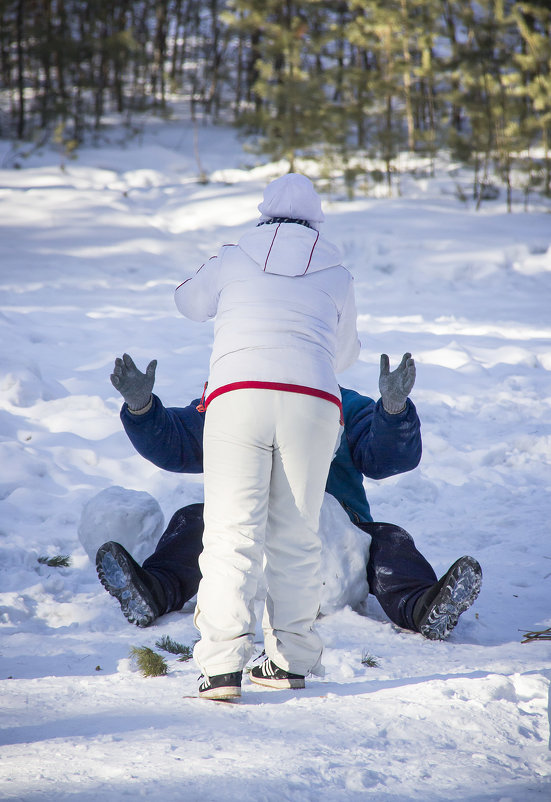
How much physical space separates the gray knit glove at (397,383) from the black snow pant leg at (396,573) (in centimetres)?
61

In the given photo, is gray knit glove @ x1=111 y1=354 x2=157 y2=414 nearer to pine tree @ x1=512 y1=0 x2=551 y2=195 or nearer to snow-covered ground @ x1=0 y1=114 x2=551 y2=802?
snow-covered ground @ x1=0 y1=114 x2=551 y2=802

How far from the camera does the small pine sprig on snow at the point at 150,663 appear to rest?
2152mm

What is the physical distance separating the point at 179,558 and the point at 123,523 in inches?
12.8

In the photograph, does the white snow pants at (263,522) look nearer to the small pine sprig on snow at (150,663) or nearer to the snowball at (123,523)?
the small pine sprig on snow at (150,663)

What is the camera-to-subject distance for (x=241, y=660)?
78.1 inches

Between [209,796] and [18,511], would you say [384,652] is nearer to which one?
[209,796]

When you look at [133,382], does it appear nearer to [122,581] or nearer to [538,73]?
[122,581]

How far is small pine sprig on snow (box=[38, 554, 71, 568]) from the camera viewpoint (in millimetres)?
2934

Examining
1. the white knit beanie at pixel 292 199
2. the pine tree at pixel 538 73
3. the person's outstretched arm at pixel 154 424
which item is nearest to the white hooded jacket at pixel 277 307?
the white knit beanie at pixel 292 199

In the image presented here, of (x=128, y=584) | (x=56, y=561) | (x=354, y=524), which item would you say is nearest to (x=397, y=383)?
(x=354, y=524)

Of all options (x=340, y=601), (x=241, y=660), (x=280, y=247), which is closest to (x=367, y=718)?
(x=241, y=660)

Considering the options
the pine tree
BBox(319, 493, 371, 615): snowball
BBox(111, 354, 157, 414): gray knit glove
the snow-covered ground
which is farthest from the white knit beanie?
the pine tree

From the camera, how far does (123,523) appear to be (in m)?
2.90

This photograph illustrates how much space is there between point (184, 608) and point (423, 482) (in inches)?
68.3
